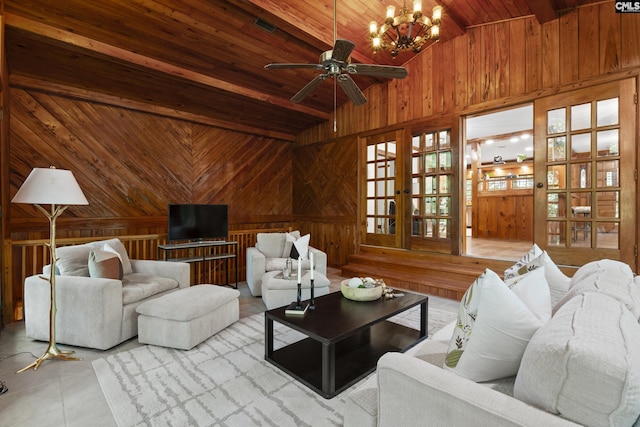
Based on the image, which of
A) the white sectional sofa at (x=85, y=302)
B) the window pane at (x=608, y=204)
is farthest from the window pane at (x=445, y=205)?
the white sectional sofa at (x=85, y=302)

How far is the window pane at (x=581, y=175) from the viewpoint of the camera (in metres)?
3.54

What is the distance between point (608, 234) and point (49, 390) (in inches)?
208

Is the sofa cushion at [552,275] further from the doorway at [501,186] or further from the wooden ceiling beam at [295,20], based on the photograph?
the doorway at [501,186]

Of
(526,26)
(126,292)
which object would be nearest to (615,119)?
(526,26)

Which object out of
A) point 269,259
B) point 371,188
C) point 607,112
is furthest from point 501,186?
point 269,259

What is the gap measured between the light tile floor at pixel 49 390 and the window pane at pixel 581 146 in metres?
5.02

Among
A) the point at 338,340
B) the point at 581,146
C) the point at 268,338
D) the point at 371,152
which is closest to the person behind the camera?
the point at 338,340

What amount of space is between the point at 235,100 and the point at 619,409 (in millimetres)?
5203

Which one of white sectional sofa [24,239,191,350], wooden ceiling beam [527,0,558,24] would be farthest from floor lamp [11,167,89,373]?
wooden ceiling beam [527,0,558,24]

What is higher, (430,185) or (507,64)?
(507,64)

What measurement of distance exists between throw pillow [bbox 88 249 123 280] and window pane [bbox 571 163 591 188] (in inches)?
197

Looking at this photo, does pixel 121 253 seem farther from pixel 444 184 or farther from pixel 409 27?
pixel 444 184

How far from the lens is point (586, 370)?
2.39 ft

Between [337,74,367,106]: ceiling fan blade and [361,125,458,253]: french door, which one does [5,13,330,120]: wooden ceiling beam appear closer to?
[361,125,458,253]: french door
